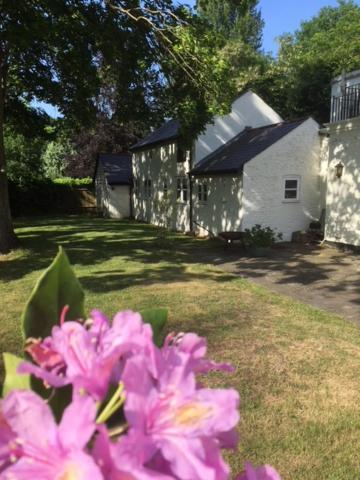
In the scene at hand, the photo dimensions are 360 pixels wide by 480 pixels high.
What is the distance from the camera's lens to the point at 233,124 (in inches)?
896

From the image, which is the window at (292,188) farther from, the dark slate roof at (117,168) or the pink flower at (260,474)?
the pink flower at (260,474)

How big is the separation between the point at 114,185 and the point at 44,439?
34.7 metres

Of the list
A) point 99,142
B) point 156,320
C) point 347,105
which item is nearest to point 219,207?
point 347,105

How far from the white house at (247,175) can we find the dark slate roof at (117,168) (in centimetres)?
999

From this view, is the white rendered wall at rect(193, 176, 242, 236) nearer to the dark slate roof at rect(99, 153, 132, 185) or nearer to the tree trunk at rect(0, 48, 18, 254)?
the tree trunk at rect(0, 48, 18, 254)

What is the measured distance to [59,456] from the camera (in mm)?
549

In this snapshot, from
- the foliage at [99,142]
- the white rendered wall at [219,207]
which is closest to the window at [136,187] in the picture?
the white rendered wall at [219,207]

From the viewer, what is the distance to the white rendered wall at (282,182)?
18.8 metres

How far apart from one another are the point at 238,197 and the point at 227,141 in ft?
16.0

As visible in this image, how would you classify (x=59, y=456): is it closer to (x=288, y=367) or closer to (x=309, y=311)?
(x=288, y=367)

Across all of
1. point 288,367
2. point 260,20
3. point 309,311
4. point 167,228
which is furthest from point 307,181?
point 260,20

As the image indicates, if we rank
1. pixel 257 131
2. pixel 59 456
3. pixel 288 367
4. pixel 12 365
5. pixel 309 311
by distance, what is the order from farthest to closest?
pixel 257 131 → pixel 309 311 → pixel 288 367 → pixel 12 365 → pixel 59 456

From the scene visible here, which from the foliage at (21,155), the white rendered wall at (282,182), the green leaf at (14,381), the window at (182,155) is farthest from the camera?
the foliage at (21,155)

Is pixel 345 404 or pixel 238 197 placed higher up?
pixel 238 197
